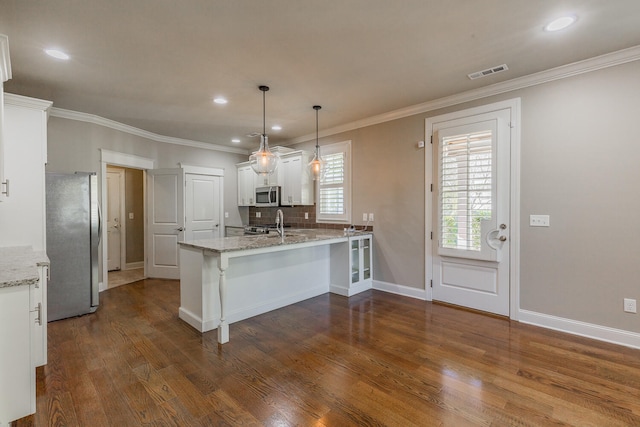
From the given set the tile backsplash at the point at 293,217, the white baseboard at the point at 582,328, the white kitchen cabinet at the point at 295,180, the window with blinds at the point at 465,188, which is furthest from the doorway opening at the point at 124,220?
the white baseboard at the point at 582,328

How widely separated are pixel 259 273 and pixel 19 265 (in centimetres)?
210

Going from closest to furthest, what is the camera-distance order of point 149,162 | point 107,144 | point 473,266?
point 473,266 < point 107,144 < point 149,162

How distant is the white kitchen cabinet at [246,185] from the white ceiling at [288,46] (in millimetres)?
2410

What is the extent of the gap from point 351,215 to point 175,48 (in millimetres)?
3341

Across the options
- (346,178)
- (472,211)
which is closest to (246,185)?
(346,178)

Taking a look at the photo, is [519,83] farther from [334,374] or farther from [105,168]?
[105,168]

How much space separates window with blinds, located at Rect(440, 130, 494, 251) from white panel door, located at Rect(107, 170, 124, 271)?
636 cm

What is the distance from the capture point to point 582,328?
9.65ft

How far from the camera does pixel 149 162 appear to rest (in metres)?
5.33

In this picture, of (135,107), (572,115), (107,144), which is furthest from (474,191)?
(107,144)

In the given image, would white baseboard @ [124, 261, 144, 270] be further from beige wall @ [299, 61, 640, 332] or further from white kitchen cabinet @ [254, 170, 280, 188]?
beige wall @ [299, 61, 640, 332]

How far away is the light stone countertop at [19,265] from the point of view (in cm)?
169

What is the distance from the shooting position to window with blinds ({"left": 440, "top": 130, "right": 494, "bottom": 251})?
137 inches

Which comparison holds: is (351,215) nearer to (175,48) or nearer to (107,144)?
(175,48)
